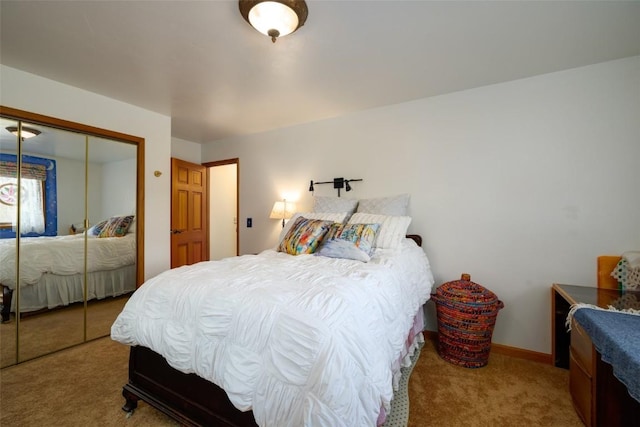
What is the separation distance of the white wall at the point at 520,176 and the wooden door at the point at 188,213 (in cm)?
249

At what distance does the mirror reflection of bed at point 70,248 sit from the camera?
2182 millimetres

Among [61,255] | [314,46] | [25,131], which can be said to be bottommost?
[61,255]

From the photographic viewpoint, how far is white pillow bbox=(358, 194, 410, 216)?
261 cm

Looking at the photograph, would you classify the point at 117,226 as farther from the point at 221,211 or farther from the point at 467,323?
the point at 467,323

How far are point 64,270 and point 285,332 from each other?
264cm

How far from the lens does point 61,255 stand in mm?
2436

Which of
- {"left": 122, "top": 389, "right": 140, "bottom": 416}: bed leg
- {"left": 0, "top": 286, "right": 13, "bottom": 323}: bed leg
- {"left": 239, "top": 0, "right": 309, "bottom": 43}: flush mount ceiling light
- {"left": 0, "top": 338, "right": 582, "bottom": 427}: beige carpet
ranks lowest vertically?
{"left": 0, "top": 338, "right": 582, "bottom": 427}: beige carpet

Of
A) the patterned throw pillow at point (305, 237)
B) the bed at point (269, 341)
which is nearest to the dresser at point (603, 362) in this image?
the bed at point (269, 341)

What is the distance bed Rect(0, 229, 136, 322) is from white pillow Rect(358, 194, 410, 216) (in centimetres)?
262

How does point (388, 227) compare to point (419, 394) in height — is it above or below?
above

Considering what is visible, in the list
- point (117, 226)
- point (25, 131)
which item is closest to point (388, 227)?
point (117, 226)

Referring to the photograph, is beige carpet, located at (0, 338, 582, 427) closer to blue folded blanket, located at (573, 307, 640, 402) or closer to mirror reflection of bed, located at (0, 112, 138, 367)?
mirror reflection of bed, located at (0, 112, 138, 367)

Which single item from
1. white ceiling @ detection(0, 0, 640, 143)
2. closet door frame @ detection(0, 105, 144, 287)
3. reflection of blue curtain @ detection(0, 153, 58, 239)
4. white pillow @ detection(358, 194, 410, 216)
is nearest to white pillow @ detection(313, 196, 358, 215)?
white pillow @ detection(358, 194, 410, 216)

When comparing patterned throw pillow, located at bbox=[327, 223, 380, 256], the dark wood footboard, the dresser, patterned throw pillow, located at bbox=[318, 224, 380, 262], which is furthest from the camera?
patterned throw pillow, located at bbox=[327, 223, 380, 256]
